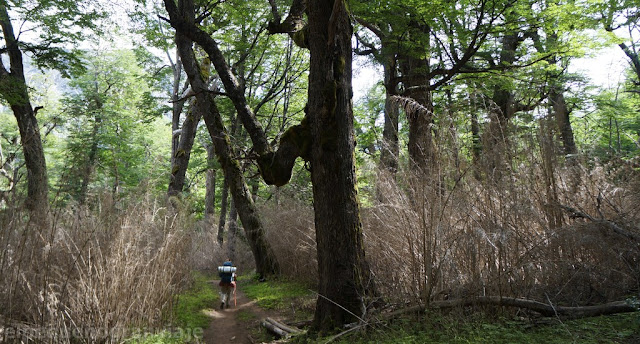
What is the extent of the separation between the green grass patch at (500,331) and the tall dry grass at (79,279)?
2.22 m

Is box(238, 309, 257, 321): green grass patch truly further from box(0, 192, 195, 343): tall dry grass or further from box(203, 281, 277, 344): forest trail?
box(0, 192, 195, 343): tall dry grass

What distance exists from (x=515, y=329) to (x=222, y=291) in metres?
5.56

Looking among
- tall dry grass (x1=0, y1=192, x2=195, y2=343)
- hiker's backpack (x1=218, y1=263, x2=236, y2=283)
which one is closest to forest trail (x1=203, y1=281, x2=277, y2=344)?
hiker's backpack (x1=218, y1=263, x2=236, y2=283)

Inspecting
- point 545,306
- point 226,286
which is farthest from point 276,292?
point 545,306

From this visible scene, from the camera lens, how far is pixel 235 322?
Answer: 6383 millimetres

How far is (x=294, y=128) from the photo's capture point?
14.7 ft

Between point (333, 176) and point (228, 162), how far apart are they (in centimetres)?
573

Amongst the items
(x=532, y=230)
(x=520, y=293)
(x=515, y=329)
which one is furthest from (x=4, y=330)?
(x=532, y=230)

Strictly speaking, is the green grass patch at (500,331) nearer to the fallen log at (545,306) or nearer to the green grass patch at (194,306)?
the fallen log at (545,306)

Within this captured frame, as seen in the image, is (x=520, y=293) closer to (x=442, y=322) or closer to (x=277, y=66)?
(x=442, y=322)

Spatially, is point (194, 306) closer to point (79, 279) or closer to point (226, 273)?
point (226, 273)

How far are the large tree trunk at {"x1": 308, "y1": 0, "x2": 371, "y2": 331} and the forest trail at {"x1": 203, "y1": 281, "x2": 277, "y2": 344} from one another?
1890 mm

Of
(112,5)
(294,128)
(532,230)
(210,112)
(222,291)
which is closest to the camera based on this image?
(532,230)

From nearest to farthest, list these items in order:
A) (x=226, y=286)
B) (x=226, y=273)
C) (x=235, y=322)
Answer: (x=235, y=322)
(x=226, y=273)
(x=226, y=286)
